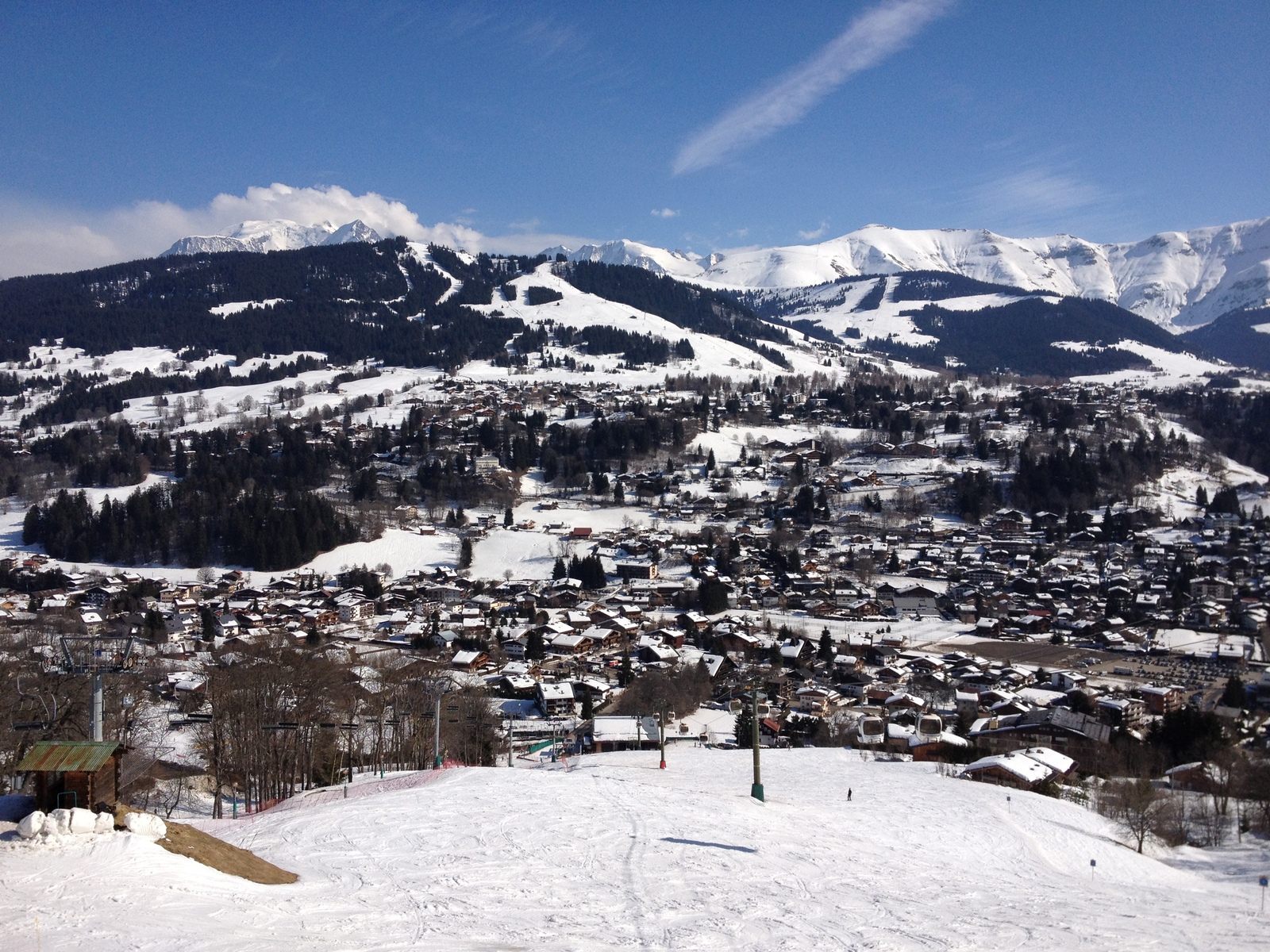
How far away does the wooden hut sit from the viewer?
8320 millimetres

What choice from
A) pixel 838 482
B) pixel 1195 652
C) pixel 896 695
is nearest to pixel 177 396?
pixel 838 482

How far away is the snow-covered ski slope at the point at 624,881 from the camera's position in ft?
23.3

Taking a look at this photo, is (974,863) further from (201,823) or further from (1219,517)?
(1219,517)

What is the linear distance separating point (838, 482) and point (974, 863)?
7228 centimetres

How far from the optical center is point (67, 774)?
8.38 meters

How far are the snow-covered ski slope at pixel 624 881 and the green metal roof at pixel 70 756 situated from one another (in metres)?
0.92

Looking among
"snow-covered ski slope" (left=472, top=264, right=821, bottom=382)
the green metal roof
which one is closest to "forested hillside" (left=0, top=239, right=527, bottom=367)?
"snow-covered ski slope" (left=472, top=264, right=821, bottom=382)

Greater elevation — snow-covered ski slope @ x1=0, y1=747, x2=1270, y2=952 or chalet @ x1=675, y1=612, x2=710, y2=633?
snow-covered ski slope @ x1=0, y1=747, x2=1270, y2=952

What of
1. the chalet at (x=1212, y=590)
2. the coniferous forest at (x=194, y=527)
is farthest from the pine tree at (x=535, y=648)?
the chalet at (x=1212, y=590)

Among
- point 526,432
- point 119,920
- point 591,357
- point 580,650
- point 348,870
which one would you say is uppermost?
point 591,357

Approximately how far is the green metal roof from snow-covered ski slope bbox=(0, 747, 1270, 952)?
36.3 inches

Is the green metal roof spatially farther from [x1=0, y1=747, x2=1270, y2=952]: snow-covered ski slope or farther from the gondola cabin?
the gondola cabin

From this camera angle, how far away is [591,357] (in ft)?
479

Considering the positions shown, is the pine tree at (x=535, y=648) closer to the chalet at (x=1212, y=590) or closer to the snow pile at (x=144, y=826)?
the snow pile at (x=144, y=826)
